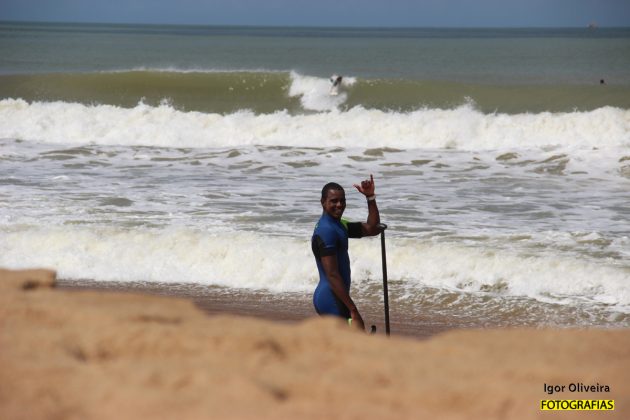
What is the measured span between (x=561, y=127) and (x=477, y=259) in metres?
12.4

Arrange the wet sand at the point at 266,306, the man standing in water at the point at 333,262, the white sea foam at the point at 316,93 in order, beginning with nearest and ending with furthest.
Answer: the man standing in water at the point at 333,262, the wet sand at the point at 266,306, the white sea foam at the point at 316,93

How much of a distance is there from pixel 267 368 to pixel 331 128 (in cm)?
1912

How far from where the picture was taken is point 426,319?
7.89 metres

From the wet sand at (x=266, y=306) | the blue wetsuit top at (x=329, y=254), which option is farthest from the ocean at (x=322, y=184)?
the blue wetsuit top at (x=329, y=254)

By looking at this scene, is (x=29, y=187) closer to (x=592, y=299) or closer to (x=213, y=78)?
(x=592, y=299)

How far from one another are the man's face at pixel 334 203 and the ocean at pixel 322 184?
→ 10.1 feet

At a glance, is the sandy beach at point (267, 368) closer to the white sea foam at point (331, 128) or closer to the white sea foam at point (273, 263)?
the white sea foam at point (273, 263)

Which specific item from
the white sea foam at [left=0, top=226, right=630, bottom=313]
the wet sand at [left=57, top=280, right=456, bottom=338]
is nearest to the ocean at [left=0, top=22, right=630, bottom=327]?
the white sea foam at [left=0, top=226, right=630, bottom=313]

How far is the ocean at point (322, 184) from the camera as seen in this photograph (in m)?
9.06

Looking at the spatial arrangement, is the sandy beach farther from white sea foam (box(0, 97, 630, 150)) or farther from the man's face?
white sea foam (box(0, 97, 630, 150))

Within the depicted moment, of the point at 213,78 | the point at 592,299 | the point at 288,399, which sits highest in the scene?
the point at 213,78

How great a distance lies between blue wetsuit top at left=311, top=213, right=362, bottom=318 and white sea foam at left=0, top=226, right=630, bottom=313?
388cm

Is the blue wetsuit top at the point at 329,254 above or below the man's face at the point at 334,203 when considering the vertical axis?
below

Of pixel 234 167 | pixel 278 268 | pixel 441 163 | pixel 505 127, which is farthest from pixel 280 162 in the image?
pixel 278 268
